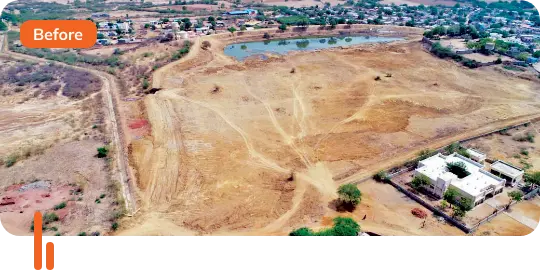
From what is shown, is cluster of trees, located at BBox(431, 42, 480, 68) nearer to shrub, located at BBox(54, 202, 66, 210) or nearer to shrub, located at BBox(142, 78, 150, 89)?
shrub, located at BBox(142, 78, 150, 89)

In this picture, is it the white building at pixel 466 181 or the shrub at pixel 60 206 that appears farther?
the white building at pixel 466 181

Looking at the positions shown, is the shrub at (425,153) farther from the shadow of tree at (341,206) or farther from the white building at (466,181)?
the shadow of tree at (341,206)

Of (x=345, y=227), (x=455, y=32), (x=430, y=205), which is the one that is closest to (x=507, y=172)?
(x=430, y=205)

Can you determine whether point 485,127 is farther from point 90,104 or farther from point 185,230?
point 90,104

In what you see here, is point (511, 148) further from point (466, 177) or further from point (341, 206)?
point (341, 206)

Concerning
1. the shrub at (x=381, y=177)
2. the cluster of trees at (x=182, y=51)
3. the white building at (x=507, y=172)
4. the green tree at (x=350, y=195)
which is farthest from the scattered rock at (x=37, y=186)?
the white building at (x=507, y=172)

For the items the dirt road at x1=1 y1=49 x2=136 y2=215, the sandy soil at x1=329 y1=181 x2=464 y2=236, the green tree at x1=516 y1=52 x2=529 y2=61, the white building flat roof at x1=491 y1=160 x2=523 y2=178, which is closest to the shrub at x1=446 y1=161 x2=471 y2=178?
the white building flat roof at x1=491 y1=160 x2=523 y2=178
